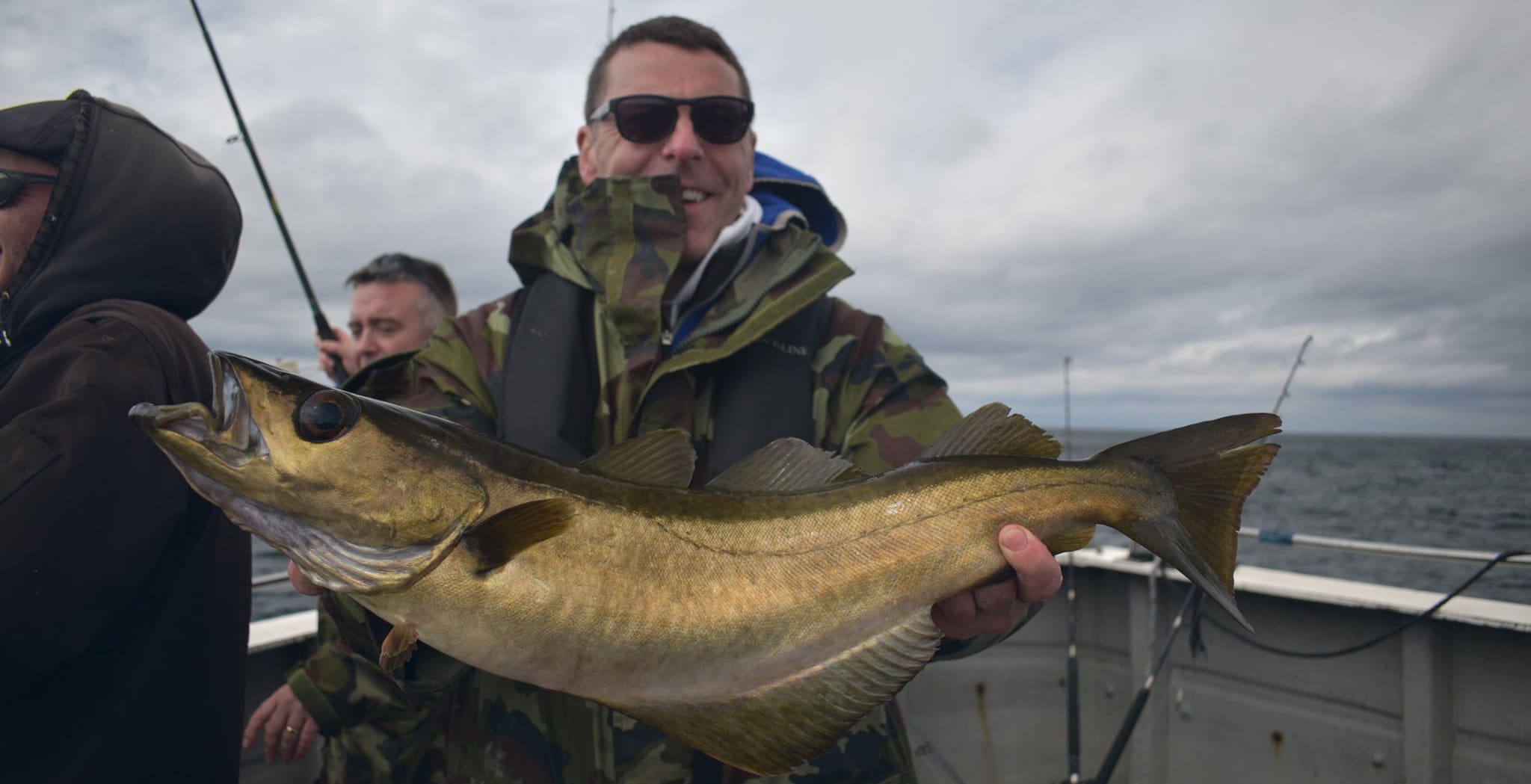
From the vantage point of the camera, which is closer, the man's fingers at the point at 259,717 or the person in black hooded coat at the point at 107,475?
the person in black hooded coat at the point at 107,475

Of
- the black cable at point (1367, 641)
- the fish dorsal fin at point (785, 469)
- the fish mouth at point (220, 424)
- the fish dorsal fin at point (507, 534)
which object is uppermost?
the fish mouth at point (220, 424)

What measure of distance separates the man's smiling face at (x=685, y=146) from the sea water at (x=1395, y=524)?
2.93m

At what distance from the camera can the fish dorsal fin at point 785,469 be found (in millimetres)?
2373

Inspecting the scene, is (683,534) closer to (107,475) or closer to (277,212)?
(107,475)

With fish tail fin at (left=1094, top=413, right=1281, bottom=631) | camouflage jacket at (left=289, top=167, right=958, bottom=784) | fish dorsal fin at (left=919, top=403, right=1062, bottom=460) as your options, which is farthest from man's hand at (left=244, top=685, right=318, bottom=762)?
fish tail fin at (left=1094, top=413, right=1281, bottom=631)

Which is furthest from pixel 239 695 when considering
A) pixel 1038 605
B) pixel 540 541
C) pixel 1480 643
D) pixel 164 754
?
pixel 1480 643

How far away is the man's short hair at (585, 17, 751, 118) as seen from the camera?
3.41 m

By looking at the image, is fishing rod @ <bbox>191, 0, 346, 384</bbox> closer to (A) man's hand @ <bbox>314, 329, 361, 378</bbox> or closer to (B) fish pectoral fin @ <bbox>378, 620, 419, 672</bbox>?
(A) man's hand @ <bbox>314, 329, 361, 378</bbox>

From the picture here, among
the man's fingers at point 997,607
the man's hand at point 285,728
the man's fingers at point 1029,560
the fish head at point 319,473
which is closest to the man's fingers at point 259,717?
the man's hand at point 285,728

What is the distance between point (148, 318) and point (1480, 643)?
20.5 ft

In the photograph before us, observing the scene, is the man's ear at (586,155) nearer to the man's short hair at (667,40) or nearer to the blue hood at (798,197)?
the man's short hair at (667,40)

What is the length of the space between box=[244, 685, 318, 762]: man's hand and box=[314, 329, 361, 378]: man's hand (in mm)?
3953

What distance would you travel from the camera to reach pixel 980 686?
19.8 feet

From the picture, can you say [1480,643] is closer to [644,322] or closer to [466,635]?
[644,322]
